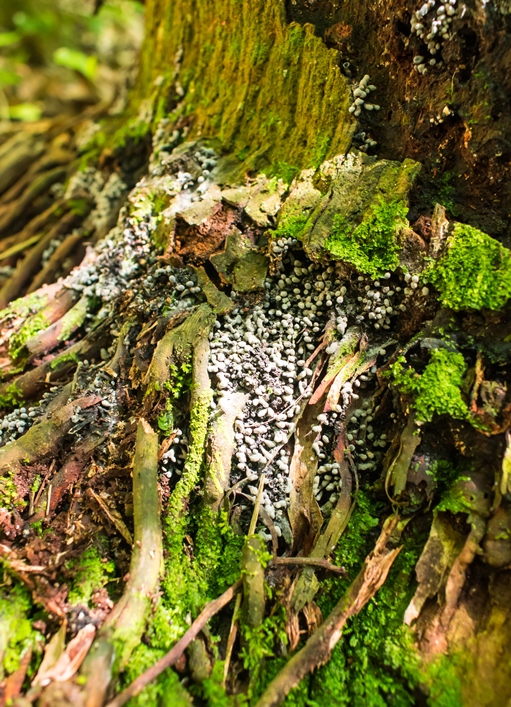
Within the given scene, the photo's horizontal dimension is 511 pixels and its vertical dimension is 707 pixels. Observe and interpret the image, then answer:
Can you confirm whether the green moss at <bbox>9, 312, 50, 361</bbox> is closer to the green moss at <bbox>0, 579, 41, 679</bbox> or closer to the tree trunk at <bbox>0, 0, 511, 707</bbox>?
the tree trunk at <bbox>0, 0, 511, 707</bbox>

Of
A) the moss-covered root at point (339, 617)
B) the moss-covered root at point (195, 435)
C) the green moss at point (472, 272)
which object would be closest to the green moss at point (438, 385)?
the green moss at point (472, 272)

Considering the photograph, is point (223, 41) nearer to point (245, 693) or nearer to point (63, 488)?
point (63, 488)

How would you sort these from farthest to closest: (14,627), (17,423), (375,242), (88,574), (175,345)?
(17,423) < (175,345) < (375,242) < (88,574) < (14,627)

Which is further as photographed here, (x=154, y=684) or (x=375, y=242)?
(x=375, y=242)

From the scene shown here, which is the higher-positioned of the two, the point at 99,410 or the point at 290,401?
the point at 290,401

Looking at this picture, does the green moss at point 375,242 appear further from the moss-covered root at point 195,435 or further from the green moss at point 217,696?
the green moss at point 217,696

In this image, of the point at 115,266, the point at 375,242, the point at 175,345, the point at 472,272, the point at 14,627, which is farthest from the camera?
the point at 115,266

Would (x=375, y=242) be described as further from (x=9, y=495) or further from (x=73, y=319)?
(x=9, y=495)

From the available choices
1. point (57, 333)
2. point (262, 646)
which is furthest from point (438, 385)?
point (57, 333)
